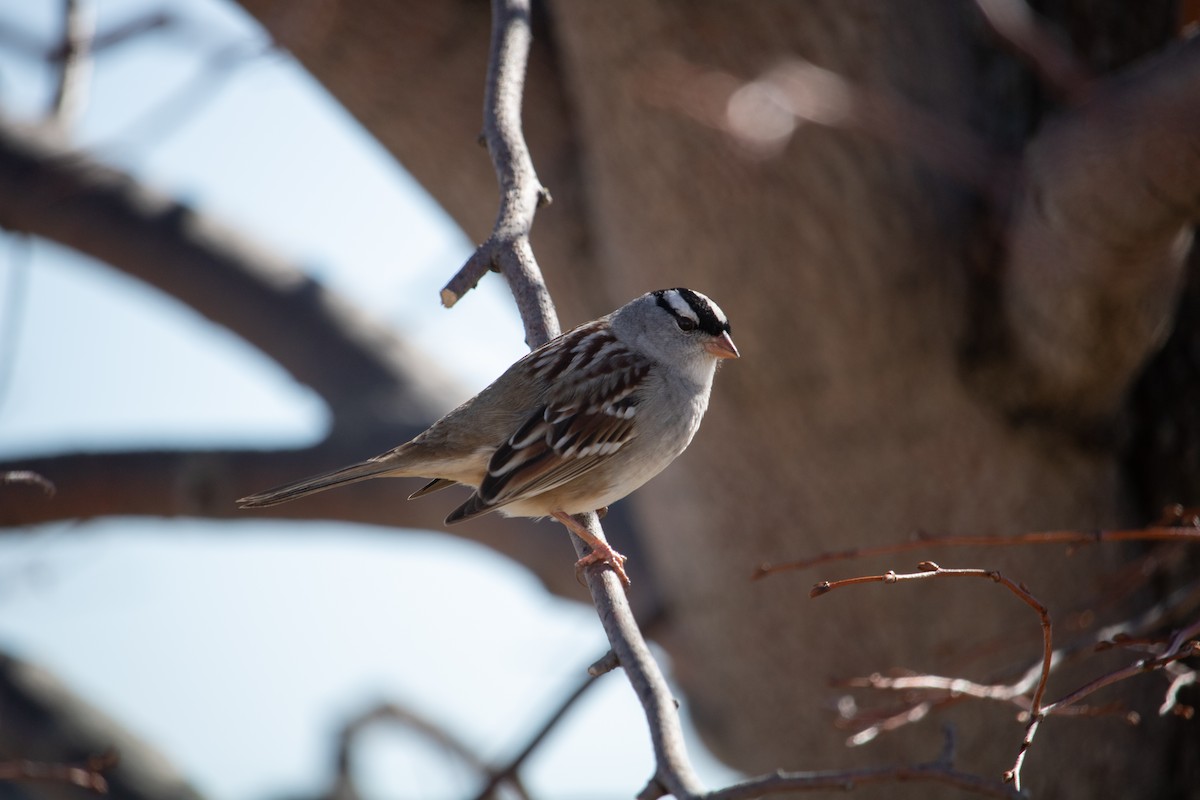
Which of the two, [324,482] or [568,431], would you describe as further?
[568,431]

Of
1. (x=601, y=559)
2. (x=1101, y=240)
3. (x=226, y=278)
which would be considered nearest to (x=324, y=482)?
(x=601, y=559)

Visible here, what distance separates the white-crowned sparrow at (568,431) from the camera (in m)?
2.74

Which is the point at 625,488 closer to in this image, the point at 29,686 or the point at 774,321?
the point at 774,321

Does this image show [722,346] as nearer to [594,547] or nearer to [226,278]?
[594,547]

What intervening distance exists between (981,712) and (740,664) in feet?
2.55

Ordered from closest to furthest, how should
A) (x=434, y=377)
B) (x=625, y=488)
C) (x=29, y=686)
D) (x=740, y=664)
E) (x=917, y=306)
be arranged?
(x=625, y=488)
(x=917, y=306)
(x=740, y=664)
(x=29, y=686)
(x=434, y=377)

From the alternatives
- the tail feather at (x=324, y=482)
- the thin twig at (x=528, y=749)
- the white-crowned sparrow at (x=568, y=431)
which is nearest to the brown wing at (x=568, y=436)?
the white-crowned sparrow at (x=568, y=431)

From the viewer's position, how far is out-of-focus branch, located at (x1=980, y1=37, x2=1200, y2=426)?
2.67m

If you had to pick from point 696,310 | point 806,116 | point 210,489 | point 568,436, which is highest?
point 806,116

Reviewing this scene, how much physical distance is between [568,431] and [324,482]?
58 cm

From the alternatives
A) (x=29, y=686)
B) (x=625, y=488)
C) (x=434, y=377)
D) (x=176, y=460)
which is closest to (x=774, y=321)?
(x=625, y=488)

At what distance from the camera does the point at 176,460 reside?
172 inches

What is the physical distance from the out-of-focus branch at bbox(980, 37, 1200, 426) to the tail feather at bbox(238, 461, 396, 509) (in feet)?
5.67

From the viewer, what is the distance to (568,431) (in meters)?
2.81
